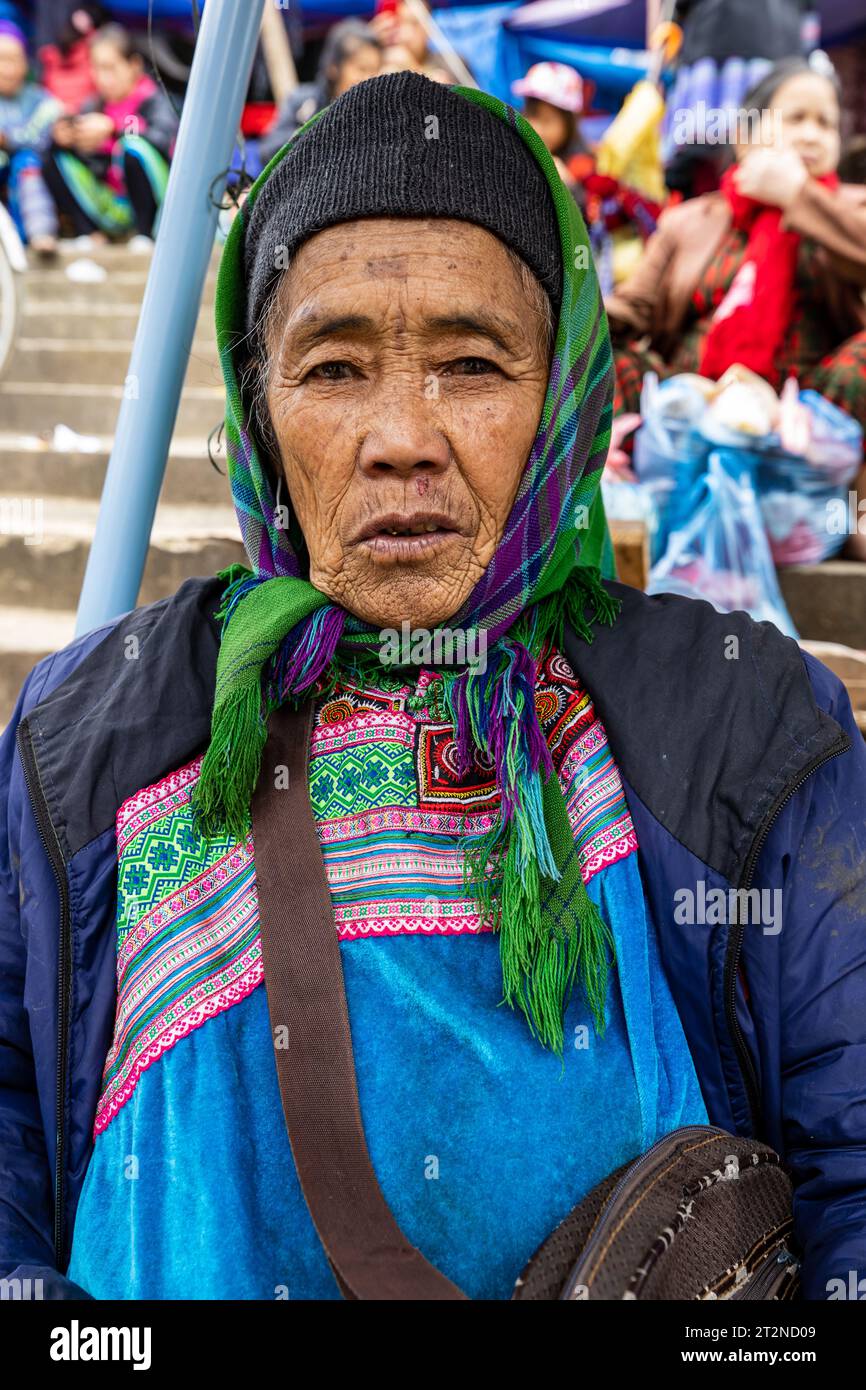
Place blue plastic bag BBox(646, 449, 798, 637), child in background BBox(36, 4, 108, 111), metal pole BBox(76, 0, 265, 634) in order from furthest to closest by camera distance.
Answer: child in background BBox(36, 4, 108, 111) < blue plastic bag BBox(646, 449, 798, 637) < metal pole BBox(76, 0, 265, 634)

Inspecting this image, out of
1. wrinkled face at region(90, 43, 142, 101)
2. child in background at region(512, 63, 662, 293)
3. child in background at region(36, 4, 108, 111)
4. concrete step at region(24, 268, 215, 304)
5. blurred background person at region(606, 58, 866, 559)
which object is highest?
child in background at region(36, 4, 108, 111)

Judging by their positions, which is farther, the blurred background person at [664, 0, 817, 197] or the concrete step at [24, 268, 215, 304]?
the concrete step at [24, 268, 215, 304]

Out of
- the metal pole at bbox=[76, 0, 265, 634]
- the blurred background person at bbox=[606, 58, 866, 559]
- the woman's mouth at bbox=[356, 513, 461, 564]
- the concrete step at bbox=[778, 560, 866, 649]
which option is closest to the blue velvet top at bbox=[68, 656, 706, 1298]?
the woman's mouth at bbox=[356, 513, 461, 564]

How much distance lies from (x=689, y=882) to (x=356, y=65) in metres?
6.29

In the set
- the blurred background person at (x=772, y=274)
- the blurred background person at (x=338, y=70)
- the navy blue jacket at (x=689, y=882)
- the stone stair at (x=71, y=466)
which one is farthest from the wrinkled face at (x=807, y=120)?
the navy blue jacket at (x=689, y=882)

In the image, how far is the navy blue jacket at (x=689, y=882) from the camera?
1413 millimetres

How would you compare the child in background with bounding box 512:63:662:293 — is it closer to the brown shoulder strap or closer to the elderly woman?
the elderly woman

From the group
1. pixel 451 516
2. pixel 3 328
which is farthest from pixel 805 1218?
pixel 3 328

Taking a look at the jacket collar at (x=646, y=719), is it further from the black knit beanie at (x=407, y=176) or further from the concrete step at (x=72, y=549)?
the concrete step at (x=72, y=549)

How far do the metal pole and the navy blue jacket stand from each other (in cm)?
50

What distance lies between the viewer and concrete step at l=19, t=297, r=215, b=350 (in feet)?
19.4

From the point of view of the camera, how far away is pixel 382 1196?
134 cm

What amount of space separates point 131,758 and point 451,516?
53cm

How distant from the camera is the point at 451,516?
1.54m
